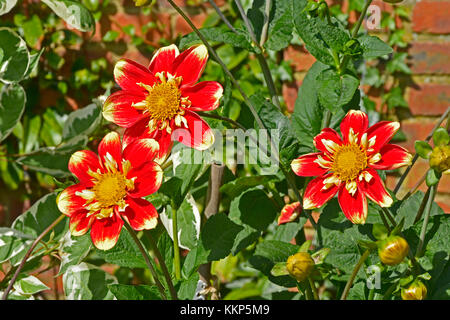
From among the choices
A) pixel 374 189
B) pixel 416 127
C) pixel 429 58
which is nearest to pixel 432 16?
pixel 429 58

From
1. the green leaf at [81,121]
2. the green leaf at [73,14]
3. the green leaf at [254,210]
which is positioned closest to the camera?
the green leaf at [254,210]

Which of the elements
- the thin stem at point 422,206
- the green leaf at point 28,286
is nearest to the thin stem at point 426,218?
the thin stem at point 422,206

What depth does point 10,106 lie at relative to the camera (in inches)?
31.9

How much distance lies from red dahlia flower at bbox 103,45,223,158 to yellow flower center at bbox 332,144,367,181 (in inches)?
4.4

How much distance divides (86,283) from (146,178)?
312mm

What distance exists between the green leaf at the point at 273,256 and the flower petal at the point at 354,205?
4.4 inches

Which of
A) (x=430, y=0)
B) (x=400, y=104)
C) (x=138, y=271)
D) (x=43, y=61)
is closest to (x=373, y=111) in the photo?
(x=400, y=104)

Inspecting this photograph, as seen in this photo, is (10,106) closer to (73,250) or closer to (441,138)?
(73,250)

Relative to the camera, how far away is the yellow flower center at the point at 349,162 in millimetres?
472

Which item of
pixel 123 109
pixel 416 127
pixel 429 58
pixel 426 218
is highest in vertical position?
pixel 123 109

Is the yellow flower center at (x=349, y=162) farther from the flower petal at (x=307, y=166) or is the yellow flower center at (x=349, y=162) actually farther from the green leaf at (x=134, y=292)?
the green leaf at (x=134, y=292)

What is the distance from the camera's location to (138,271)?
1323 mm
